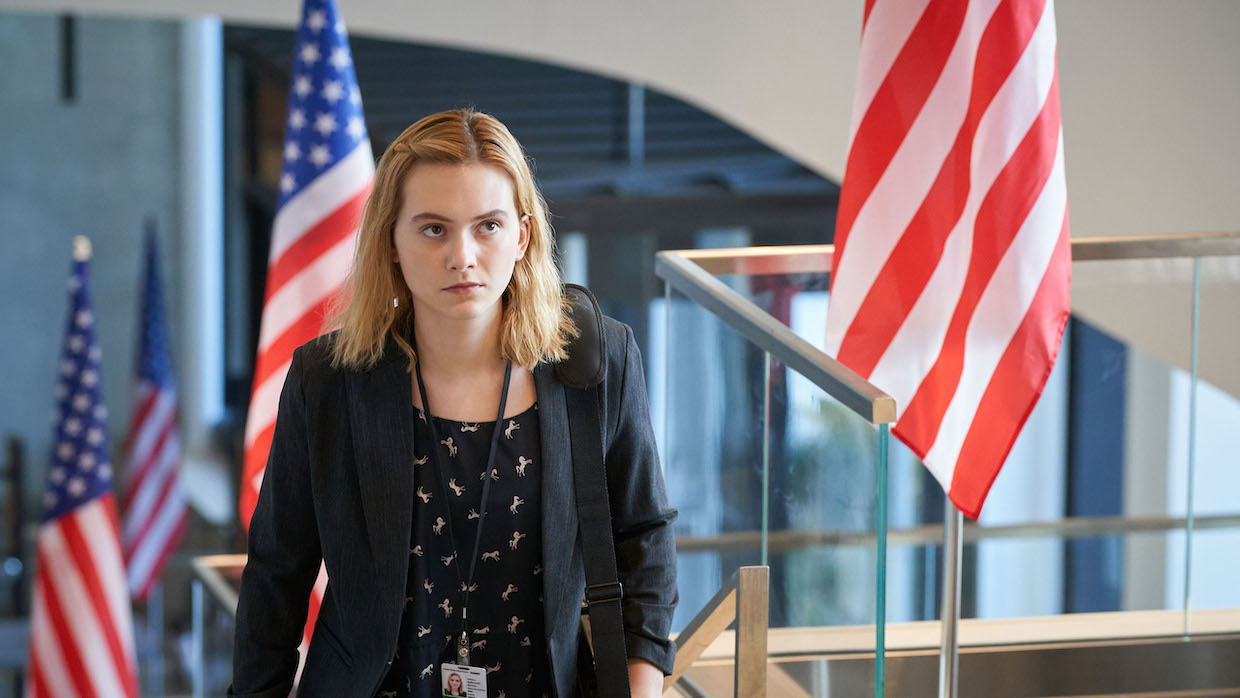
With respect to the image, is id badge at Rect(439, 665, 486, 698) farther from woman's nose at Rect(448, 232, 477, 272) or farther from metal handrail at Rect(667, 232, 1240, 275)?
metal handrail at Rect(667, 232, 1240, 275)

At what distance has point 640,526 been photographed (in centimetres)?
177

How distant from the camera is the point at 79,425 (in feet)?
21.4

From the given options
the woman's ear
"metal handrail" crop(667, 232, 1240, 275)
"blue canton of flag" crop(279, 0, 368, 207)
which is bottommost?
the woman's ear

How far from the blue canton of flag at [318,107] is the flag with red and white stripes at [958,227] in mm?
1665

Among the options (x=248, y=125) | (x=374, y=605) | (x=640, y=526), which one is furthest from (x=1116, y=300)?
(x=248, y=125)

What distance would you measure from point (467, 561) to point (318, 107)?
7.98ft

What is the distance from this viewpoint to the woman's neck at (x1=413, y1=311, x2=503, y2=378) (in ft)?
5.54

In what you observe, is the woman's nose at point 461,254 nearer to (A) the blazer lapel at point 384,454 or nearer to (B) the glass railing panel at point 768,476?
(A) the blazer lapel at point 384,454

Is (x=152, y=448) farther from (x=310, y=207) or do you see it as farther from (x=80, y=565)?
(x=310, y=207)

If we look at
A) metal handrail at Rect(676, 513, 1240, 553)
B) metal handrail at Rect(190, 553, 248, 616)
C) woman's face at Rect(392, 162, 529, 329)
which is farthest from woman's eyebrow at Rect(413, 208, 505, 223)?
metal handrail at Rect(190, 553, 248, 616)

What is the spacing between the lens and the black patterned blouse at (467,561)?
1657 mm

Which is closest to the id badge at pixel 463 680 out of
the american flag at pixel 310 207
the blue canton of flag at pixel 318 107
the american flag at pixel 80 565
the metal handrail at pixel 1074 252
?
the metal handrail at pixel 1074 252

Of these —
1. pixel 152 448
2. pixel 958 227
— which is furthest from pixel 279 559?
pixel 152 448

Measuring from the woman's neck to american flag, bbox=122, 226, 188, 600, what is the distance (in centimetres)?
907
